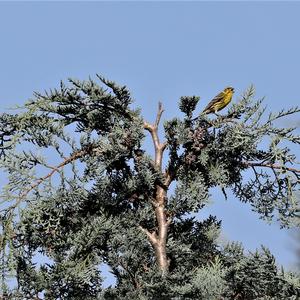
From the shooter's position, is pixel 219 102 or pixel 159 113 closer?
pixel 159 113

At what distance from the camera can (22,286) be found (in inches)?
152

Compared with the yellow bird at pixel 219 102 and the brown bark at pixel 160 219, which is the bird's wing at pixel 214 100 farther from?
the brown bark at pixel 160 219

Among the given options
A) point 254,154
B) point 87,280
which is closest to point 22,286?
point 87,280

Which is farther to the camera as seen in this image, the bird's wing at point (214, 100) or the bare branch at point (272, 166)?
the bird's wing at point (214, 100)

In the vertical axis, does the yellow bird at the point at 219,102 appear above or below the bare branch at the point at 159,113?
above

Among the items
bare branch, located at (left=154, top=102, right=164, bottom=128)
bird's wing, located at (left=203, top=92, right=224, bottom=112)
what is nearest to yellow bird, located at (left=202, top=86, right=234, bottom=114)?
bird's wing, located at (left=203, top=92, right=224, bottom=112)

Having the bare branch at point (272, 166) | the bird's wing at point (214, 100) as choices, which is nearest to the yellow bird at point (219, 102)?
the bird's wing at point (214, 100)

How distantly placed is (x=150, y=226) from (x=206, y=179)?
47cm

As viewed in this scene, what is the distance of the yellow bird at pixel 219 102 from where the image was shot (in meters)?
4.56

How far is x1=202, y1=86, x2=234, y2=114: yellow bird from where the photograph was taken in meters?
4.56

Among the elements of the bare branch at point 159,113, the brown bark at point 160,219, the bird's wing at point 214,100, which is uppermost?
the bird's wing at point 214,100

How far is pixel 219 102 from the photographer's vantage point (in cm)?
461

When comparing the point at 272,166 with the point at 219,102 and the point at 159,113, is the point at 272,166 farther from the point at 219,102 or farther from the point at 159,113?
the point at 159,113

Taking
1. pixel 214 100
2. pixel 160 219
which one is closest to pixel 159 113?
pixel 214 100
